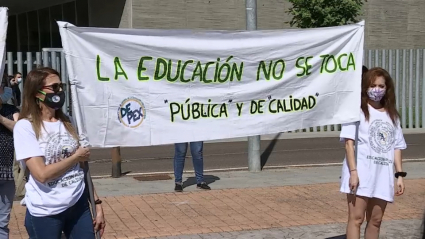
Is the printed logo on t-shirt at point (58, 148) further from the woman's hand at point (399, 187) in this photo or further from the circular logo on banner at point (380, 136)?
the woman's hand at point (399, 187)

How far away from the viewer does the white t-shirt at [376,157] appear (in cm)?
569

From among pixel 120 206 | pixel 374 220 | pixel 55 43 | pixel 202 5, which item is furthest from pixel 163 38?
pixel 55 43

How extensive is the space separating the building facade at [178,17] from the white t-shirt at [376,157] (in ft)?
60.2

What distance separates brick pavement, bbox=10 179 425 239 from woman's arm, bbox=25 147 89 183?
3148 mm

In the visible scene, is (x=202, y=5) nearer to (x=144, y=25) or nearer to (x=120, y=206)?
(x=144, y=25)

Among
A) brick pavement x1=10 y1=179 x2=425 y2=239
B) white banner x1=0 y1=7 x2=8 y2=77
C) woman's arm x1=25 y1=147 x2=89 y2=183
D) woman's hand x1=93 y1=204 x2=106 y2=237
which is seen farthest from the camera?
brick pavement x1=10 y1=179 x2=425 y2=239

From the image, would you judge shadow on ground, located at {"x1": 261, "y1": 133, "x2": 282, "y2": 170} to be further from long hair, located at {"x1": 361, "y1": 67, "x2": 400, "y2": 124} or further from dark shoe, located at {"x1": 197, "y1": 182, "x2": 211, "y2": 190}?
long hair, located at {"x1": 361, "y1": 67, "x2": 400, "y2": 124}

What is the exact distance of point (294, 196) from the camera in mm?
9469

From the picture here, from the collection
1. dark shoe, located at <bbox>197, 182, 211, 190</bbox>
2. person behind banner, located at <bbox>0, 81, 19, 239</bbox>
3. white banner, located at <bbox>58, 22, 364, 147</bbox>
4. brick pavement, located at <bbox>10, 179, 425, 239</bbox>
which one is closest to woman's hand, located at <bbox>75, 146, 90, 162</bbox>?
white banner, located at <bbox>58, 22, 364, 147</bbox>

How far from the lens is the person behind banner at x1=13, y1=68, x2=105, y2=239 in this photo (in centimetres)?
434

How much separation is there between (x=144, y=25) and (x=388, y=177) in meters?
18.5

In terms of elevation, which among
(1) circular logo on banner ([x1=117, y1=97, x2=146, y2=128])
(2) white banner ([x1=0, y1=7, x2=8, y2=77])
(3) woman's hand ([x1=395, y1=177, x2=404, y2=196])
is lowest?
(3) woman's hand ([x1=395, y1=177, x2=404, y2=196])

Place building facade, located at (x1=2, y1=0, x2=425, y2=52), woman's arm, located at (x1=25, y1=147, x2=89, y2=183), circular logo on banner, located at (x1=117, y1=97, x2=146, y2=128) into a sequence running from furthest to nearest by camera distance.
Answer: building facade, located at (x1=2, y1=0, x2=425, y2=52)
circular logo on banner, located at (x1=117, y1=97, x2=146, y2=128)
woman's arm, located at (x1=25, y1=147, x2=89, y2=183)

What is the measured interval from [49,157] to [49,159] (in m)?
0.01
